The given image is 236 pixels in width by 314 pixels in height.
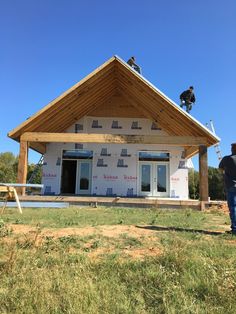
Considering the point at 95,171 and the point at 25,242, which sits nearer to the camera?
the point at 25,242

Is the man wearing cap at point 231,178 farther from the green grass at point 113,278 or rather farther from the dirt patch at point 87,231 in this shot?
the dirt patch at point 87,231

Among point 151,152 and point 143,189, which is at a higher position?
point 151,152

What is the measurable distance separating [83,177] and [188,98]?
6.35 metres

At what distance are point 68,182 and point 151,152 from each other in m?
4.44

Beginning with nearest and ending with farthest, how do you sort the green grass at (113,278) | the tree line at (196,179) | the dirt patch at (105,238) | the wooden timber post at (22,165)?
the green grass at (113,278), the dirt patch at (105,238), the wooden timber post at (22,165), the tree line at (196,179)

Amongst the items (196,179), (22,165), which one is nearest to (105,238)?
(22,165)

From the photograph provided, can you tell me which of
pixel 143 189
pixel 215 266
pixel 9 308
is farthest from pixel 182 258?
pixel 143 189

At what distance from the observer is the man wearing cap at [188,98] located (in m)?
16.2

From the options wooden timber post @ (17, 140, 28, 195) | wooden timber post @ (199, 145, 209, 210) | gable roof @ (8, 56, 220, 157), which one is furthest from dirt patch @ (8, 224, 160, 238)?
gable roof @ (8, 56, 220, 157)

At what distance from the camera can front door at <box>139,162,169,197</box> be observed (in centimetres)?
1725

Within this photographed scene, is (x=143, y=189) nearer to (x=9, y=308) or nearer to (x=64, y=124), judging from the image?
(x=64, y=124)

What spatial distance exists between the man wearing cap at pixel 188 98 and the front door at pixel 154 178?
9.96 ft

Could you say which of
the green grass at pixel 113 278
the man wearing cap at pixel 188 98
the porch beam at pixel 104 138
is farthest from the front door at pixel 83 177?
the green grass at pixel 113 278

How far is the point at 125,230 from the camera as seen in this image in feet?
19.2
